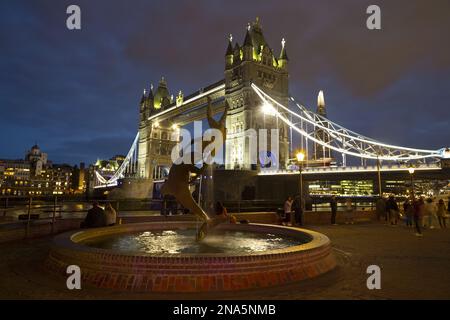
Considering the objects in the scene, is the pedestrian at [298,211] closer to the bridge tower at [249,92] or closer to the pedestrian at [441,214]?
the pedestrian at [441,214]

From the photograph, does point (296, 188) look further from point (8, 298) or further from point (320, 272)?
point (8, 298)

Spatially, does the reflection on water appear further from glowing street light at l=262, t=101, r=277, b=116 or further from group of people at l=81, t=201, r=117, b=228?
glowing street light at l=262, t=101, r=277, b=116

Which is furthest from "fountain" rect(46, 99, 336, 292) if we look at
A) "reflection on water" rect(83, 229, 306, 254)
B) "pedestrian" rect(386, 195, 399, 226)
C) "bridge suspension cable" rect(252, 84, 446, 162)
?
"bridge suspension cable" rect(252, 84, 446, 162)

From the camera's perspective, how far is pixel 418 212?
11.3 metres

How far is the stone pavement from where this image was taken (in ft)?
14.7

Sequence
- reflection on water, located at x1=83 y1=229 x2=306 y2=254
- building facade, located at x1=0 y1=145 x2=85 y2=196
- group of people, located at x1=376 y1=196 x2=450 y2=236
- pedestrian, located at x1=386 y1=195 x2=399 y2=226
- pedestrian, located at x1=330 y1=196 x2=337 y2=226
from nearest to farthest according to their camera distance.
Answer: reflection on water, located at x1=83 y1=229 x2=306 y2=254 < group of people, located at x1=376 y1=196 x2=450 y2=236 < pedestrian, located at x1=330 y1=196 x2=337 y2=226 < pedestrian, located at x1=386 y1=195 x2=399 y2=226 < building facade, located at x1=0 y1=145 x2=85 y2=196

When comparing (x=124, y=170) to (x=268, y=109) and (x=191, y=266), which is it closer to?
(x=268, y=109)

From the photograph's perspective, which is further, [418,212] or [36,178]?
[36,178]

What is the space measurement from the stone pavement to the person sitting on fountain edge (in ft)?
4.16

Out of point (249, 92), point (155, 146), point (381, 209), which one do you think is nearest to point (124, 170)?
point (155, 146)

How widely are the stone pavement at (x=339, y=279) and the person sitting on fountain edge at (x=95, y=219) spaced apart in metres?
1.27

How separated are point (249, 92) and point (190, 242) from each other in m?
44.6

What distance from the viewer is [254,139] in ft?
157
